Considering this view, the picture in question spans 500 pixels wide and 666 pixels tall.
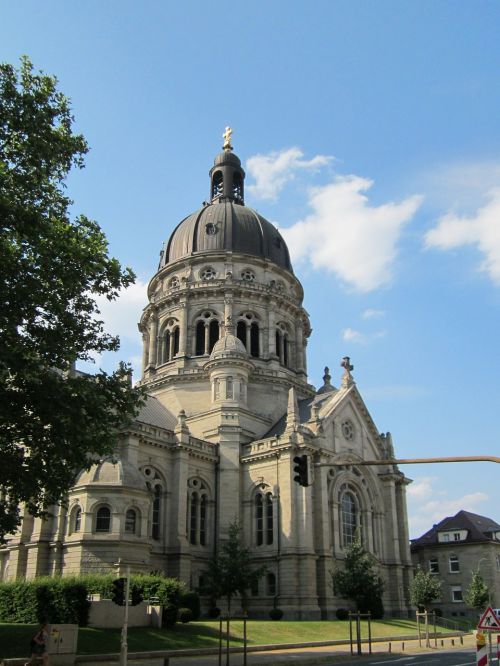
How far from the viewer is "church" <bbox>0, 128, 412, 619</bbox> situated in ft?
125

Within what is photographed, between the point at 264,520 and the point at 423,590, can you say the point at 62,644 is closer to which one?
the point at 264,520

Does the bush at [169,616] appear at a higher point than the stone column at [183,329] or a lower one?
lower

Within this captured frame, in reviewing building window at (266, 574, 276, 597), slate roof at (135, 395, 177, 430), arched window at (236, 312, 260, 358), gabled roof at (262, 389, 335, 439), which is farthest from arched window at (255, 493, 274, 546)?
arched window at (236, 312, 260, 358)

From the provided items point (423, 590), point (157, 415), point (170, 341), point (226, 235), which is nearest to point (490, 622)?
point (423, 590)

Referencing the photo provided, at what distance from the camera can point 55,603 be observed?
29.8 meters

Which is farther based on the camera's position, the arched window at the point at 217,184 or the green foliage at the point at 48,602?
the arched window at the point at 217,184

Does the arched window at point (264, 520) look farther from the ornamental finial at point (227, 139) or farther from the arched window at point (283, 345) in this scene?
the ornamental finial at point (227, 139)

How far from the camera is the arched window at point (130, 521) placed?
37.6 m

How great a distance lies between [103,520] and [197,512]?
1127 centimetres

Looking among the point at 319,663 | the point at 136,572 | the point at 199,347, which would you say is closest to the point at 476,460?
the point at 319,663

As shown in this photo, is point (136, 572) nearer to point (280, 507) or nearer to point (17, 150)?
point (280, 507)

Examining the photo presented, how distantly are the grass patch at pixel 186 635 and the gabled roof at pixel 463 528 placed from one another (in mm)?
26046

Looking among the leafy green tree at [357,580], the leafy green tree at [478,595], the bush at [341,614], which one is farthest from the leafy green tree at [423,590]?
the leafy green tree at [478,595]

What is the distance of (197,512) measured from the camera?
47125mm
